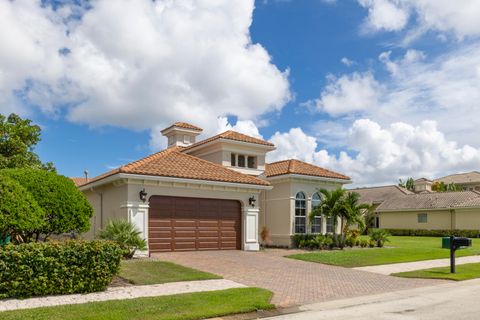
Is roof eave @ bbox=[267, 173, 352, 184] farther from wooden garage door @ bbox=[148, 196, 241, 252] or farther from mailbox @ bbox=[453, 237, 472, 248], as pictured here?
mailbox @ bbox=[453, 237, 472, 248]

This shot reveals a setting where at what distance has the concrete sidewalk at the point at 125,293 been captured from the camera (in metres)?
9.52

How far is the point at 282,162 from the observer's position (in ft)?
91.2

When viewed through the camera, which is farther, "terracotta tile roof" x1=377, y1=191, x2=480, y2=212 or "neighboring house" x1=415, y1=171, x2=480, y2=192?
"neighboring house" x1=415, y1=171, x2=480, y2=192

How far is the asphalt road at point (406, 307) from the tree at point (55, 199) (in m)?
7.34

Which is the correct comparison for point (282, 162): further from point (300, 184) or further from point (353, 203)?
point (353, 203)

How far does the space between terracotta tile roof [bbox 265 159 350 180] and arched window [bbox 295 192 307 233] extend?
1.35 m

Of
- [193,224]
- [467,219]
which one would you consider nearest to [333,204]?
[193,224]

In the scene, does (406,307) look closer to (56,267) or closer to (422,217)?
(56,267)

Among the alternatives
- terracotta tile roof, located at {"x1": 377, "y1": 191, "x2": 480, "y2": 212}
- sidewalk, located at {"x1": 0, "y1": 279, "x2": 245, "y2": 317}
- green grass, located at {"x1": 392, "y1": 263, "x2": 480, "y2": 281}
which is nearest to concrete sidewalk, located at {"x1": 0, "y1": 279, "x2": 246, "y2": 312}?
sidewalk, located at {"x1": 0, "y1": 279, "x2": 245, "y2": 317}

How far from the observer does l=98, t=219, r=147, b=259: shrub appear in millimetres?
16500

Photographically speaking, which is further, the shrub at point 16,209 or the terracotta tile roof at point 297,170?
the terracotta tile roof at point 297,170

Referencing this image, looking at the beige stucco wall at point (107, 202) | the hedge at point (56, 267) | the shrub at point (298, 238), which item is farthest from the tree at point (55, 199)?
the shrub at point (298, 238)

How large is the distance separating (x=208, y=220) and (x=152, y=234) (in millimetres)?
2812

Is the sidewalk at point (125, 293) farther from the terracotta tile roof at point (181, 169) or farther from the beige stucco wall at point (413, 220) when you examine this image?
the beige stucco wall at point (413, 220)
